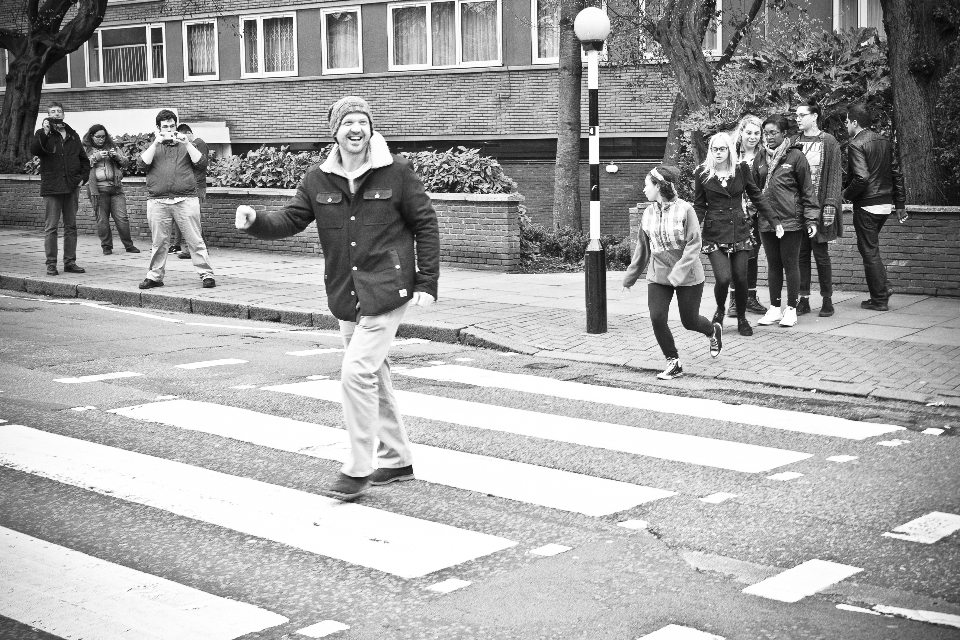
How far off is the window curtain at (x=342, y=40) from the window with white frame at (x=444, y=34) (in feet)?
4.05

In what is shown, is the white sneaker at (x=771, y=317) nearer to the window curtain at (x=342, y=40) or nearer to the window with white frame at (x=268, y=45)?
the window curtain at (x=342, y=40)

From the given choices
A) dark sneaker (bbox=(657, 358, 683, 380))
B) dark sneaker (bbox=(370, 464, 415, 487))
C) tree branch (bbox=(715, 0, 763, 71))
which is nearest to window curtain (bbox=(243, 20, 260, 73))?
tree branch (bbox=(715, 0, 763, 71))

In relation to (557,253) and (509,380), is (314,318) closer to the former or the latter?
(509,380)

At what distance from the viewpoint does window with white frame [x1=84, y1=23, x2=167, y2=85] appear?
3544 centimetres

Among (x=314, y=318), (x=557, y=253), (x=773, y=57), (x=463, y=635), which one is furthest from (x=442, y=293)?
(x=463, y=635)

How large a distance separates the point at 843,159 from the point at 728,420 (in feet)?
20.7

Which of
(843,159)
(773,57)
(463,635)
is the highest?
(773,57)

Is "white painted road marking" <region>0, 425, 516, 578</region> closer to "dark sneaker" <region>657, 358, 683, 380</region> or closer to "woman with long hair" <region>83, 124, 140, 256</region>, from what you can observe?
"dark sneaker" <region>657, 358, 683, 380</region>

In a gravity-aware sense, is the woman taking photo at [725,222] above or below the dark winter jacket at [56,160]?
below

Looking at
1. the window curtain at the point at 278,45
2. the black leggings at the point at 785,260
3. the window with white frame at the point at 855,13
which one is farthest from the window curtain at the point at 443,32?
the black leggings at the point at 785,260

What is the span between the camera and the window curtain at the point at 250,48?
33.2 meters

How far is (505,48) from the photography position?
28719 mm

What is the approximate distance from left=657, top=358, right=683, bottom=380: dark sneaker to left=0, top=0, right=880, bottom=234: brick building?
14157 millimetres

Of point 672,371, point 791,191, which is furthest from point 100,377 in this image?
point 791,191
